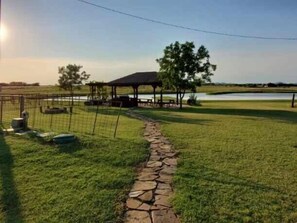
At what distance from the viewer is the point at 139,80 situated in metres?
25.1

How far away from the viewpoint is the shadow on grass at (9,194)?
143 inches

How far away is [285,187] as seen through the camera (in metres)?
4.57

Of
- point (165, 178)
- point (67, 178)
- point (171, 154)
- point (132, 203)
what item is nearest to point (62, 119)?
point (171, 154)

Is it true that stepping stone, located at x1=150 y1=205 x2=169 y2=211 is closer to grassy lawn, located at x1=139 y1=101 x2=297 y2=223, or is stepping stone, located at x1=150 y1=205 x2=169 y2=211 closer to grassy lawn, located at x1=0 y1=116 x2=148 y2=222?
grassy lawn, located at x1=139 y1=101 x2=297 y2=223

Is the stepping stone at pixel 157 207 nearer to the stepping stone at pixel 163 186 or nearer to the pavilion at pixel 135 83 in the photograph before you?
the stepping stone at pixel 163 186

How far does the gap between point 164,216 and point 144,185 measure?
1.05m

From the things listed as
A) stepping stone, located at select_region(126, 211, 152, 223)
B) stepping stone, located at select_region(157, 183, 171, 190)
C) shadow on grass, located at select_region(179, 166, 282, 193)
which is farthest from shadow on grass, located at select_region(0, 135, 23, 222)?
shadow on grass, located at select_region(179, 166, 282, 193)

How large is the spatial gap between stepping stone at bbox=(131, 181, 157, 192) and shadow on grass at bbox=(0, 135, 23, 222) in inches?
62.4

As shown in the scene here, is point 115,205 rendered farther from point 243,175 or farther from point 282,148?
point 282,148

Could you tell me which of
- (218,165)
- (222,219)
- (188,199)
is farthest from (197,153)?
(222,219)

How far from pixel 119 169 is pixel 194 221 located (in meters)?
2.19

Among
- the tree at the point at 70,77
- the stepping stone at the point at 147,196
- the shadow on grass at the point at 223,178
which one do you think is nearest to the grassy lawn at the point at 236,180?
the shadow on grass at the point at 223,178

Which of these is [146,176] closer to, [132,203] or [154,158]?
[132,203]

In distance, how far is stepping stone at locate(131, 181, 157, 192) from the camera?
14.5ft
